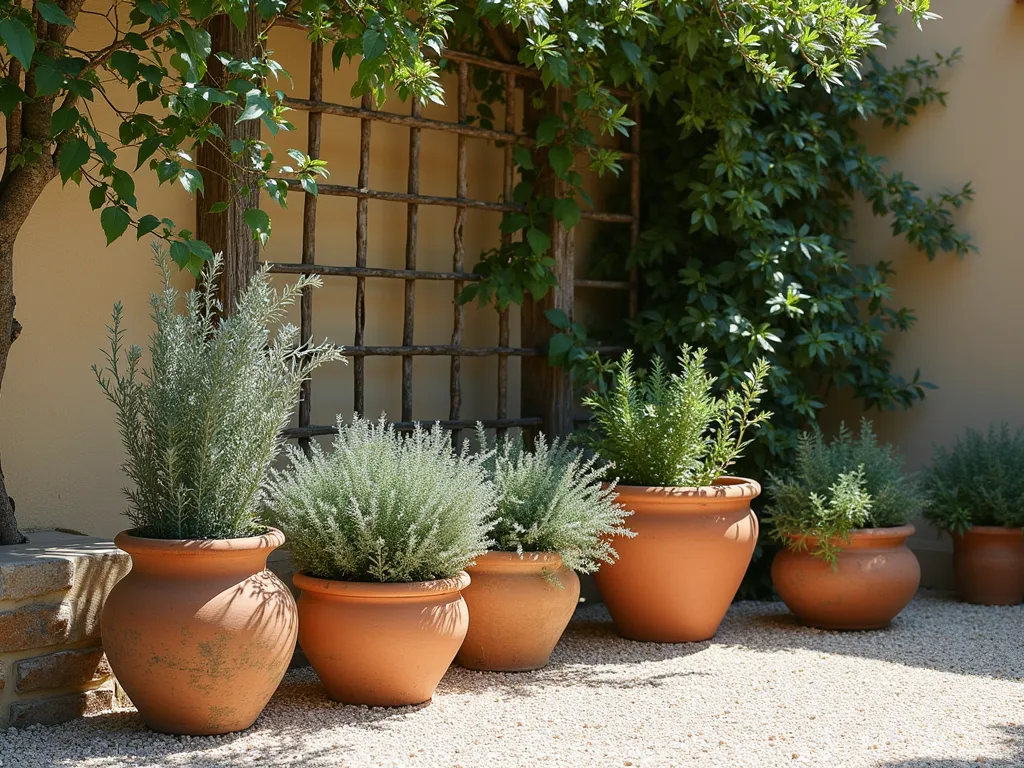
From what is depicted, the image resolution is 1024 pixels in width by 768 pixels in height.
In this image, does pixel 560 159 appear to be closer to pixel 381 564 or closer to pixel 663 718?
pixel 381 564

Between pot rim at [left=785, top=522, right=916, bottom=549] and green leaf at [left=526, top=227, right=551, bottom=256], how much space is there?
1395mm

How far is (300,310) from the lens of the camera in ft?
13.5

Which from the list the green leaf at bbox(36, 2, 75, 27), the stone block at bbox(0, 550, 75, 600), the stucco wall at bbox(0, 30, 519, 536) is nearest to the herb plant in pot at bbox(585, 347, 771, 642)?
the stucco wall at bbox(0, 30, 519, 536)

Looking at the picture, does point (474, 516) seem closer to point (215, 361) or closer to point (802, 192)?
point (215, 361)

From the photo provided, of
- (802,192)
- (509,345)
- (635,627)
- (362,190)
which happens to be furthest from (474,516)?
(802,192)

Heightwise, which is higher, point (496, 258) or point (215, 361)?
point (496, 258)

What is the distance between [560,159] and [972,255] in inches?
75.2

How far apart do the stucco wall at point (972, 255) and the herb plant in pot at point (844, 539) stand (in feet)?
2.76

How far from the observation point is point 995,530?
459 centimetres

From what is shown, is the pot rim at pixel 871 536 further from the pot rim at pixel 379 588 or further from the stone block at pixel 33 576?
the stone block at pixel 33 576

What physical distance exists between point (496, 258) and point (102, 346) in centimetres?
151

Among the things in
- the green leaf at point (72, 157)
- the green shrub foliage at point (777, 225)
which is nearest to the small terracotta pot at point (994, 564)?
the green shrub foliage at point (777, 225)

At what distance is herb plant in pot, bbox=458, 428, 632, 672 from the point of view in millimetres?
3461

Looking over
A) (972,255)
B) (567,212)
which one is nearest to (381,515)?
(567,212)
